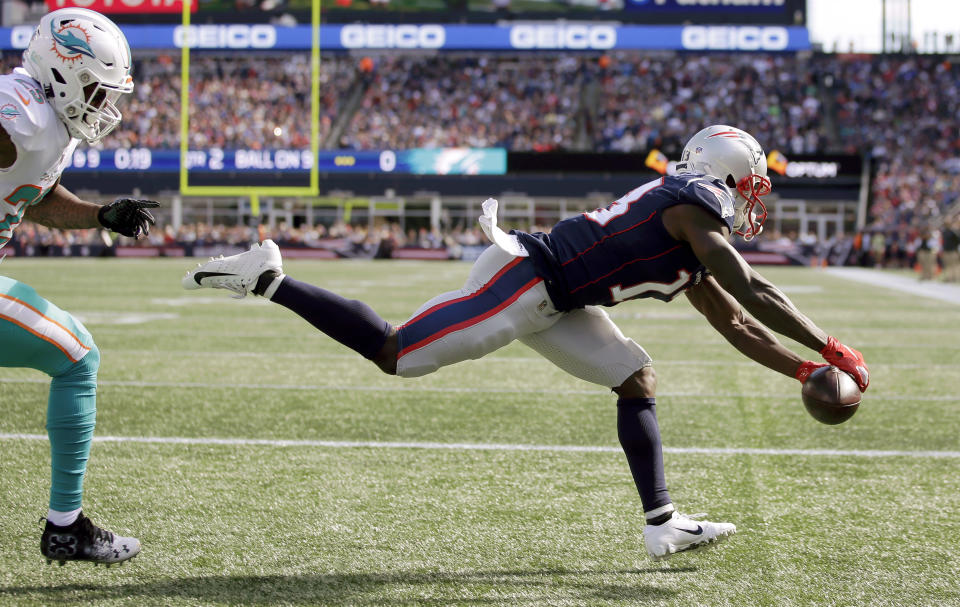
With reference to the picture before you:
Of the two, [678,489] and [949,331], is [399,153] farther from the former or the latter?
[678,489]

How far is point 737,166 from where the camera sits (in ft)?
9.85

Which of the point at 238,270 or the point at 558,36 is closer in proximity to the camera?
the point at 238,270

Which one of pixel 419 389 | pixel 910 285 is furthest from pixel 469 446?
pixel 910 285

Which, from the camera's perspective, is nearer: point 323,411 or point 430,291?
point 323,411

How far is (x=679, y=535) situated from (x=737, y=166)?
3.61 ft

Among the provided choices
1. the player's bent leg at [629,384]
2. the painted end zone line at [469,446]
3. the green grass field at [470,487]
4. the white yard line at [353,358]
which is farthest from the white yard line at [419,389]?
the player's bent leg at [629,384]

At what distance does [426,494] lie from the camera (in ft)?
12.3

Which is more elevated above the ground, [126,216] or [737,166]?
[737,166]

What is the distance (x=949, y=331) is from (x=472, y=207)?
21.4m

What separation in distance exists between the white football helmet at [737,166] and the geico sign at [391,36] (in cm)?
2939

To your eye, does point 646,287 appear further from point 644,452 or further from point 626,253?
point 644,452

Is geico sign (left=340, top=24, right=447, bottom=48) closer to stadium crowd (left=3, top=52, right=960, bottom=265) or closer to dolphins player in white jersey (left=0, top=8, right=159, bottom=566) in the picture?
stadium crowd (left=3, top=52, right=960, bottom=265)

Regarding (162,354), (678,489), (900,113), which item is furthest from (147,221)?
(900,113)

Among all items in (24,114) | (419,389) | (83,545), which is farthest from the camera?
(419,389)
